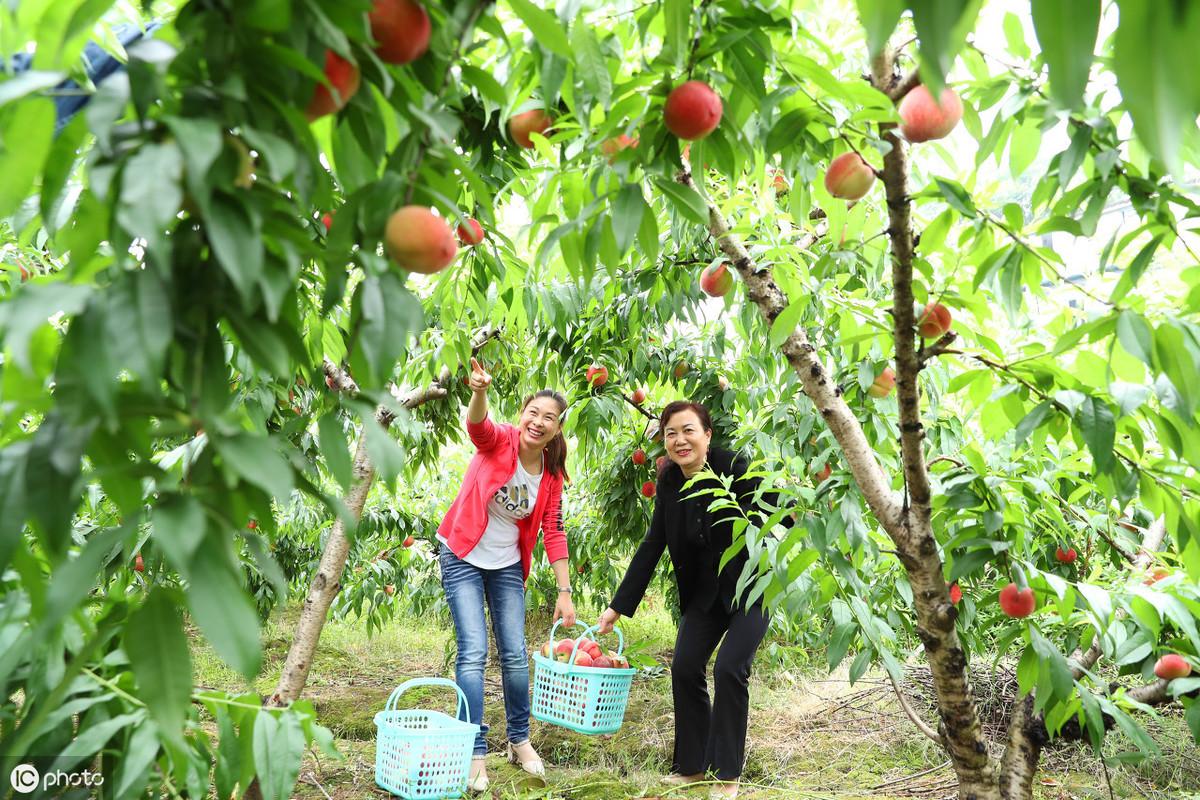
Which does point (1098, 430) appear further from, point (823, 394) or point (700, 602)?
point (700, 602)

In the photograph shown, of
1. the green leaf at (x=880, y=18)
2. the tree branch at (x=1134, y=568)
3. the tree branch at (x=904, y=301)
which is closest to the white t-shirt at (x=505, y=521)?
the tree branch at (x=1134, y=568)

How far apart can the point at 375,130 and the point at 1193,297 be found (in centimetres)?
103

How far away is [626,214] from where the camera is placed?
3.01 ft

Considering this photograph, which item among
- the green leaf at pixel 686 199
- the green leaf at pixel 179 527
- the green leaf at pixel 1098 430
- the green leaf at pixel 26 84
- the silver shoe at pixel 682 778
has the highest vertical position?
the green leaf at pixel 686 199

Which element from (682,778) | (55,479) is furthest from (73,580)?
(682,778)

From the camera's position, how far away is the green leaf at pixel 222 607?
0.51 meters

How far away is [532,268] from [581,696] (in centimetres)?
235

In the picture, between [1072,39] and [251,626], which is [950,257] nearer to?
[1072,39]

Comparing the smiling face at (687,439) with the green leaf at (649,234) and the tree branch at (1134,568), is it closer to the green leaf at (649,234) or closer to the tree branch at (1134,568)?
the tree branch at (1134,568)

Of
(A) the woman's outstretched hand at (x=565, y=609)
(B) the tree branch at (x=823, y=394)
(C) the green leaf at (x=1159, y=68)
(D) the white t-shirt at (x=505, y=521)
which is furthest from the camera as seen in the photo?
(A) the woman's outstretched hand at (x=565, y=609)

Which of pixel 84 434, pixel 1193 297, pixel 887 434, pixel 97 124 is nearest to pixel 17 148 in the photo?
pixel 97 124

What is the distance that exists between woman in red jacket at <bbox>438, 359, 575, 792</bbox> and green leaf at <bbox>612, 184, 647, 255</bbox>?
2.18 m

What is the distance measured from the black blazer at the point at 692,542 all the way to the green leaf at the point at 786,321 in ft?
4.96

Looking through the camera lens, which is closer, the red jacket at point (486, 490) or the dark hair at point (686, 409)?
the dark hair at point (686, 409)
